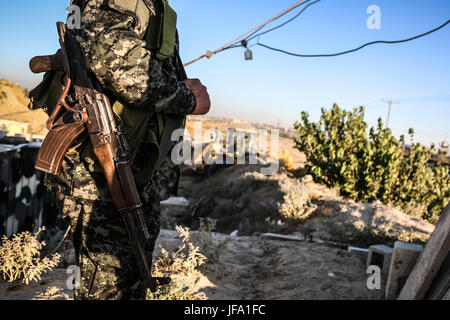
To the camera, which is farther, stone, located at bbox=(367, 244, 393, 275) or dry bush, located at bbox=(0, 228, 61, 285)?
stone, located at bbox=(367, 244, 393, 275)

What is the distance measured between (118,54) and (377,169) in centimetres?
828

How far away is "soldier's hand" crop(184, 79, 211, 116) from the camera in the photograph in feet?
6.75

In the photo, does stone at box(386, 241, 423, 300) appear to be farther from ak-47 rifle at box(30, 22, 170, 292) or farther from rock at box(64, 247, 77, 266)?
rock at box(64, 247, 77, 266)

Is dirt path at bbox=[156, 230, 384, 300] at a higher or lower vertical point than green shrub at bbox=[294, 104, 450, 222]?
lower

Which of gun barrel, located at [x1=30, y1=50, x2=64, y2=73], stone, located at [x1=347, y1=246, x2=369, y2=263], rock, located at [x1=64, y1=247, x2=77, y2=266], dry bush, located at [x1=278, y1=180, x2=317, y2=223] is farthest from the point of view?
dry bush, located at [x1=278, y1=180, x2=317, y2=223]

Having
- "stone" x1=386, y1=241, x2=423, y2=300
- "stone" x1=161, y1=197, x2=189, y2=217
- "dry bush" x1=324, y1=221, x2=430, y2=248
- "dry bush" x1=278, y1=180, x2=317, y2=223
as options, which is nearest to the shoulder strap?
"stone" x1=386, y1=241, x2=423, y2=300

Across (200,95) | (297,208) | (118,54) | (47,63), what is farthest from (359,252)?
(47,63)

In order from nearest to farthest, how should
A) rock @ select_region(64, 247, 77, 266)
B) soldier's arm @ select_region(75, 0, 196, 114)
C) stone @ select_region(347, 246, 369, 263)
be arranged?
soldier's arm @ select_region(75, 0, 196, 114) < rock @ select_region(64, 247, 77, 266) < stone @ select_region(347, 246, 369, 263)

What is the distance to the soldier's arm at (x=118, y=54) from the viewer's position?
5.26 ft

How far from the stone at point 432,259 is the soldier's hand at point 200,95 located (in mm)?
1933

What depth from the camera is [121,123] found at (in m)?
1.79

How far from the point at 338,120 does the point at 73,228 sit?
8.95 meters

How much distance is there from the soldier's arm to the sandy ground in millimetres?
2105

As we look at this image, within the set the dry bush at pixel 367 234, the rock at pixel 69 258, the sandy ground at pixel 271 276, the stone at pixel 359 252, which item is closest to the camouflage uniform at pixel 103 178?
the sandy ground at pixel 271 276
